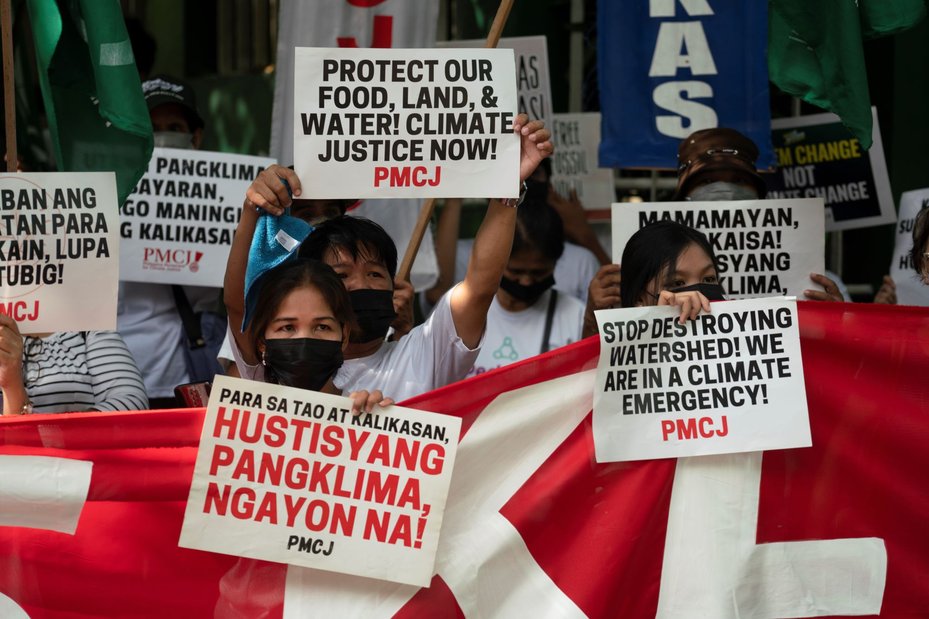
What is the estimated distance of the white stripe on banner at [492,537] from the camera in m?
3.52

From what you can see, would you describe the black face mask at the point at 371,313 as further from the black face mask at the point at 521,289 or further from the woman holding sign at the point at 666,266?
the black face mask at the point at 521,289

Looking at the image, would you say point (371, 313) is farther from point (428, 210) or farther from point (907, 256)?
point (907, 256)

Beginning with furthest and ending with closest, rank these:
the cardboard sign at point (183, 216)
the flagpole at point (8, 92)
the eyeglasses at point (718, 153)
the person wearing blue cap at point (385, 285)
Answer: the cardboard sign at point (183, 216), the eyeglasses at point (718, 153), the flagpole at point (8, 92), the person wearing blue cap at point (385, 285)

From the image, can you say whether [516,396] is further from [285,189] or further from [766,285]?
[766,285]

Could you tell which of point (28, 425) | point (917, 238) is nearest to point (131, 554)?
point (28, 425)

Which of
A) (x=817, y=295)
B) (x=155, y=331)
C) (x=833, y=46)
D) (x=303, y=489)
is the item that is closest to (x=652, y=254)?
(x=817, y=295)

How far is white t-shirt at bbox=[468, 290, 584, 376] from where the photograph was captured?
5.55 metres

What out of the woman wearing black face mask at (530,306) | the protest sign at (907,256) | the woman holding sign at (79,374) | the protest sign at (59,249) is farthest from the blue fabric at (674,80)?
the protest sign at (59,249)

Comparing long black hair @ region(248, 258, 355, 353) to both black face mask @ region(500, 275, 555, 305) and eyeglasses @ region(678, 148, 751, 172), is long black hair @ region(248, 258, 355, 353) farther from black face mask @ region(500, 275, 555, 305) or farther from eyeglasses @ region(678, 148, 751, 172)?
black face mask @ region(500, 275, 555, 305)

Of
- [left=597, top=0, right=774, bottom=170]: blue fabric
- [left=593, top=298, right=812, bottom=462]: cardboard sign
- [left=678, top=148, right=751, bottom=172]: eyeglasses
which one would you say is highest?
[left=597, top=0, right=774, bottom=170]: blue fabric

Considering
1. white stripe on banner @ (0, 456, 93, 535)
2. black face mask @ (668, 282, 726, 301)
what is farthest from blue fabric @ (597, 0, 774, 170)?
white stripe on banner @ (0, 456, 93, 535)

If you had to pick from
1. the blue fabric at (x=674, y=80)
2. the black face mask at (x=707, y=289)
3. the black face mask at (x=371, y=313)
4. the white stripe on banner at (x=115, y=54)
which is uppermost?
the blue fabric at (x=674, y=80)

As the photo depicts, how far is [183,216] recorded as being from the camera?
18.6 ft

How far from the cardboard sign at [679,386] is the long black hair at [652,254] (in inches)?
13.3
